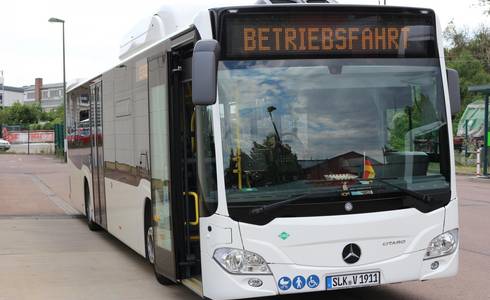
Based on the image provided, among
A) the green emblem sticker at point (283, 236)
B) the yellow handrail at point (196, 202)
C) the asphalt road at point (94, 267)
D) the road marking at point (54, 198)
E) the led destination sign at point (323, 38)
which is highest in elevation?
the led destination sign at point (323, 38)

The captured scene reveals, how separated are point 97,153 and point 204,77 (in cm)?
599

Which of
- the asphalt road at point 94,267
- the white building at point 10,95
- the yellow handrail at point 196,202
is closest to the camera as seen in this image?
the yellow handrail at point 196,202

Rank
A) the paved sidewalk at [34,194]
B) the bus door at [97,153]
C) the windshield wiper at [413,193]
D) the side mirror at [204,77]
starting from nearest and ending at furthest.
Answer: the side mirror at [204,77] < the windshield wiper at [413,193] < the bus door at [97,153] < the paved sidewalk at [34,194]

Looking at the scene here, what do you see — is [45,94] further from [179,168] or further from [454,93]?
[454,93]

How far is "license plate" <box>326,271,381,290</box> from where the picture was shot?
17.9 feet

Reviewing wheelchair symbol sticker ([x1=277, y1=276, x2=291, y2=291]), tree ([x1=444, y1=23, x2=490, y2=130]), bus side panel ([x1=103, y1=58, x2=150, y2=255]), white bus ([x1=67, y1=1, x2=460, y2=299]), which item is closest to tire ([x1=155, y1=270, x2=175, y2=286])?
bus side panel ([x1=103, y1=58, x2=150, y2=255])

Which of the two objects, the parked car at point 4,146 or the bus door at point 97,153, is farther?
the parked car at point 4,146

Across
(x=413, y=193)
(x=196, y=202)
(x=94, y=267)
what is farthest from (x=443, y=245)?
(x=94, y=267)

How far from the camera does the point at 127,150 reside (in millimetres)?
8445

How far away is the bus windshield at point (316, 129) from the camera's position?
17.8ft

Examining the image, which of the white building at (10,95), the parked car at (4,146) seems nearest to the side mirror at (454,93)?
the parked car at (4,146)

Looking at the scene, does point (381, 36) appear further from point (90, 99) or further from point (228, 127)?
point (90, 99)

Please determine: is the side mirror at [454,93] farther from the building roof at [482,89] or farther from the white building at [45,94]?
the white building at [45,94]

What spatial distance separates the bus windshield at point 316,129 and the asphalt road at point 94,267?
1.78 meters
